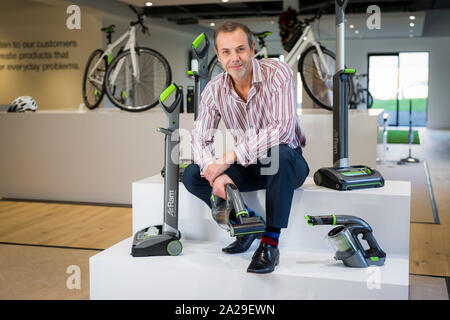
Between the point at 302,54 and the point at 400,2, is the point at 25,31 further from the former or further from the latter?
the point at 400,2

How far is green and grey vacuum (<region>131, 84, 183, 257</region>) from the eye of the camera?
2.17 m

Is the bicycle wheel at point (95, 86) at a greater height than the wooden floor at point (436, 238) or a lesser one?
greater

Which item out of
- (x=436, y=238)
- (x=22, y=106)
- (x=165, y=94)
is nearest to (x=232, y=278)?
(x=165, y=94)

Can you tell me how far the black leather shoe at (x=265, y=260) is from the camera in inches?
76.6

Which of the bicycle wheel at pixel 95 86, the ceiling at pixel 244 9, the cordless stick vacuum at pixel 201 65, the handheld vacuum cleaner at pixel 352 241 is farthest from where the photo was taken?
the ceiling at pixel 244 9

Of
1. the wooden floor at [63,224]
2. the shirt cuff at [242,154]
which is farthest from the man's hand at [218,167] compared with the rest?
the wooden floor at [63,224]

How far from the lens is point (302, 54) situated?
4613 mm

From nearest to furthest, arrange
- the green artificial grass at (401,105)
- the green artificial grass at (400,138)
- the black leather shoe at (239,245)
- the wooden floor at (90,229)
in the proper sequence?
the black leather shoe at (239,245) < the wooden floor at (90,229) < the green artificial grass at (400,138) < the green artificial grass at (401,105)

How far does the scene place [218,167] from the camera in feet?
6.88

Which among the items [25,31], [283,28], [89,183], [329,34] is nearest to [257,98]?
[89,183]

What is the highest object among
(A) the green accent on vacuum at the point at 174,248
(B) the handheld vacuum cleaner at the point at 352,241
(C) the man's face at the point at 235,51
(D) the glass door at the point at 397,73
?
(D) the glass door at the point at 397,73

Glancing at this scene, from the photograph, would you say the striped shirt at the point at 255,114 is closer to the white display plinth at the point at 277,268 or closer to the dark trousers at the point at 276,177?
the dark trousers at the point at 276,177

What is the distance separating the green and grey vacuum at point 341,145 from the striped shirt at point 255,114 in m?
0.21

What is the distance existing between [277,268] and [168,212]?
53 centimetres
